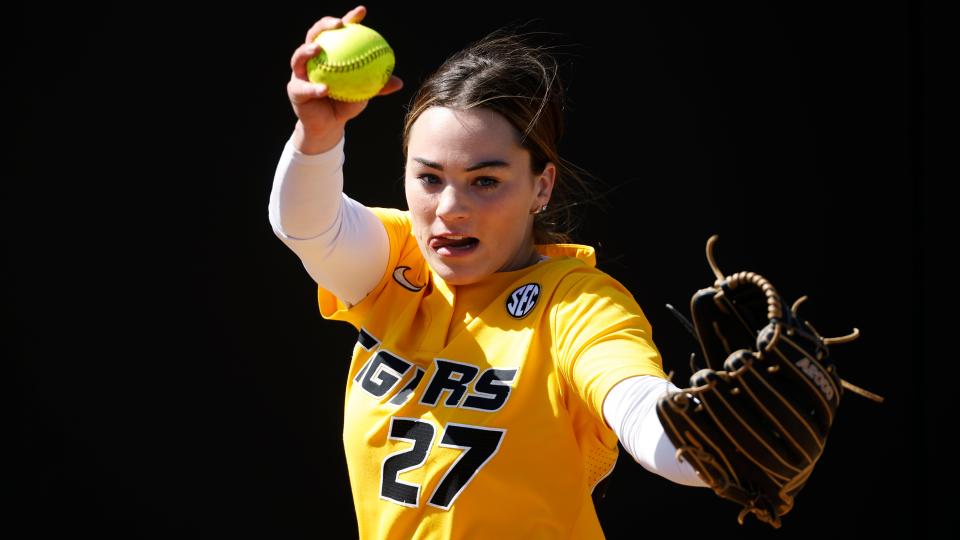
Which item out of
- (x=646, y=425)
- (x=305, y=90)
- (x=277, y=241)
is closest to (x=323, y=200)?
(x=305, y=90)

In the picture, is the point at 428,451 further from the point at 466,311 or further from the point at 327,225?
the point at 327,225

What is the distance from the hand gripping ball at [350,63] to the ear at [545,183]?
35cm

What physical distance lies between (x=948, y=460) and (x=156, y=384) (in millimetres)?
1967

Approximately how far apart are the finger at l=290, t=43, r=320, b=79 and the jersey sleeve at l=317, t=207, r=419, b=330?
37cm

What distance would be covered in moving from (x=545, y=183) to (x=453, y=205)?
0.71 ft

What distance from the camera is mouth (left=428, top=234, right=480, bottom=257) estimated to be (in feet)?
5.94

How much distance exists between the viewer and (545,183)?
6.29 feet

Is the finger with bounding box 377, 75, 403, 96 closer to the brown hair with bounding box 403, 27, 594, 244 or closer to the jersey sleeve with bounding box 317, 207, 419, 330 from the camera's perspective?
the brown hair with bounding box 403, 27, 594, 244

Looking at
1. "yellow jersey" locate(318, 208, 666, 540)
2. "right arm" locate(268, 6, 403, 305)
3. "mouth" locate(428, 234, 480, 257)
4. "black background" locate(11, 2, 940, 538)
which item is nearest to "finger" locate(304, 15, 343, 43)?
"right arm" locate(268, 6, 403, 305)

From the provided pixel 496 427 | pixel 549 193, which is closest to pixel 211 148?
pixel 549 193

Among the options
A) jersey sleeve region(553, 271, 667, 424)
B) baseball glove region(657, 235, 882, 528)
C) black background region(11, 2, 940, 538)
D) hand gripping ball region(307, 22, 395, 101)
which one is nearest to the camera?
baseball glove region(657, 235, 882, 528)

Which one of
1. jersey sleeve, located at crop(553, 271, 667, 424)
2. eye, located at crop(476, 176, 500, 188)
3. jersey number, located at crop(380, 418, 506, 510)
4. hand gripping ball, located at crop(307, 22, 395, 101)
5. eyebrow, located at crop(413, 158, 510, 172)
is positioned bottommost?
jersey number, located at crop(380, 418, 506, 510)

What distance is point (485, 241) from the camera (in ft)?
5.95

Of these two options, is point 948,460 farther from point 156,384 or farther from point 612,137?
point 156,384
